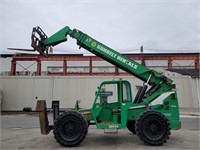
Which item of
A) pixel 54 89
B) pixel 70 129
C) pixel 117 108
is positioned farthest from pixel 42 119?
pixel 54 89

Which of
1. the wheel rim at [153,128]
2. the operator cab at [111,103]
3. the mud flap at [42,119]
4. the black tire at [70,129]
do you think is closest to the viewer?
the black tire at [70,129]

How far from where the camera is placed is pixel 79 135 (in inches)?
262

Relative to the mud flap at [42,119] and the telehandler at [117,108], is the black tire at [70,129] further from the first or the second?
the mud flap at [42,119]

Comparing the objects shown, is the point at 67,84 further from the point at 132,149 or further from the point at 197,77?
the point at 132,149

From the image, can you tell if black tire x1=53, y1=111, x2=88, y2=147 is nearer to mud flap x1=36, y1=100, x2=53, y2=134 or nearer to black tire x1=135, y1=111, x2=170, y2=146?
mud flap x1=36, y1=100, x2=53, y2=134

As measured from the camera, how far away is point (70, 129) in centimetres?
673

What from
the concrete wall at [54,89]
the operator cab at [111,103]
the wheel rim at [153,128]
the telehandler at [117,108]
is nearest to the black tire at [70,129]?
the telehandler at [117,108]

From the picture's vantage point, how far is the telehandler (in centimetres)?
668

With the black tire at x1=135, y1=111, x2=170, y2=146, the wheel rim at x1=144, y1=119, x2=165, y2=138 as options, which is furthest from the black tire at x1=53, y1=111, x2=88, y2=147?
the wheel rim at x1=144, y1=119, x2=165, y2=138

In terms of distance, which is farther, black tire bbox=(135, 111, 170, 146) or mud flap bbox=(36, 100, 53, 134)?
mud flap bbox=(36, 100, 53, 134)

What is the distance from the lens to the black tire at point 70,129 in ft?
21.7

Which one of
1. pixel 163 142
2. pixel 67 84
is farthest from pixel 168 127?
pixel 67 84

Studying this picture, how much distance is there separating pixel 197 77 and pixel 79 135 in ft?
61.7

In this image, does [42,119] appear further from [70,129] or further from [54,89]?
[54,89]
